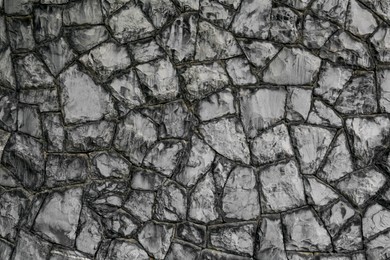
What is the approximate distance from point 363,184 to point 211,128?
36.2 inches

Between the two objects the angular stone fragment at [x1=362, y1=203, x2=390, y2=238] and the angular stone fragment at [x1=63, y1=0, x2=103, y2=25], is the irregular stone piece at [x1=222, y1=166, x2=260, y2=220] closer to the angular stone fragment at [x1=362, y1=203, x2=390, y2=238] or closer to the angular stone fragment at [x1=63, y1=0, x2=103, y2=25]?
the angular stone fragment at [x1=362, y1=203, x2=390, y2=238]

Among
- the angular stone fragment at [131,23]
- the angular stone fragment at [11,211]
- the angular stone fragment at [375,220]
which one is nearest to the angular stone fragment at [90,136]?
the angular stone fragment at [11,211]

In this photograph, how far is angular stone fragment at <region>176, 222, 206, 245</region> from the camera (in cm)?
402

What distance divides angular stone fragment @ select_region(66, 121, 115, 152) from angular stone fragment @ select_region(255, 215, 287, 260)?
102cm

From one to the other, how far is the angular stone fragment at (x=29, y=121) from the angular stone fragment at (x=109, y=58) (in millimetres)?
454

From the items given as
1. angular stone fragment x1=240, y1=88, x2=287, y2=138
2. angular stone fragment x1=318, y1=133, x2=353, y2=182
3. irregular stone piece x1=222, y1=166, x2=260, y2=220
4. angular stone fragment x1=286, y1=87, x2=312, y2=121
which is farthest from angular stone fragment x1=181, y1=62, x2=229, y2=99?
angular stone fragment x1=318, y1=133, x2=353, y2=182

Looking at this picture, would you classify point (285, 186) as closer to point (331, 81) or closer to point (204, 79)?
point (331, 81)

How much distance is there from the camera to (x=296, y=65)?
398 centimetres

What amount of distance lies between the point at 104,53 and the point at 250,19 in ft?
2.83

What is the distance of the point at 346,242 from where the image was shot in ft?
13.1

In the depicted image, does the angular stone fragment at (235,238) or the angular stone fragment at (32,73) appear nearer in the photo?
the angular stone fragment at (235,238)

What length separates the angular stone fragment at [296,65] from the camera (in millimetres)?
3973

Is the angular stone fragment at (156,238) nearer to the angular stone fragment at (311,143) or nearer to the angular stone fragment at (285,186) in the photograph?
the angular stone fragment at (285,186)

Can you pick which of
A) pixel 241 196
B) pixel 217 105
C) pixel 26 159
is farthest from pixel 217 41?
pixel 26 159
